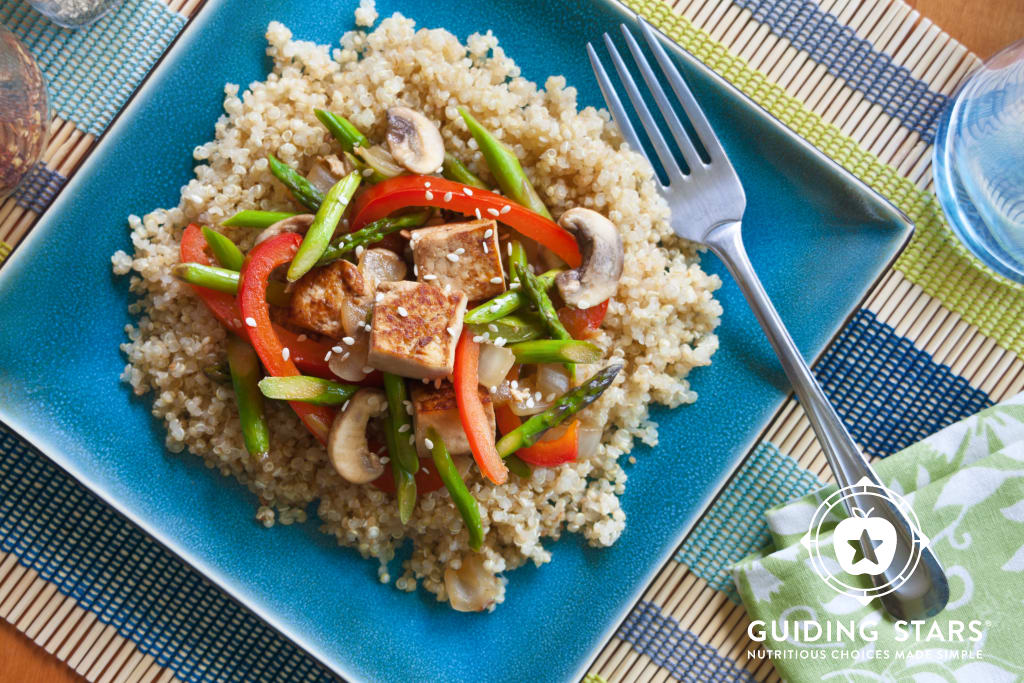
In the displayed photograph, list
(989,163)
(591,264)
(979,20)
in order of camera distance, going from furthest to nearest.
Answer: (979,20), (989,163), (591,264)

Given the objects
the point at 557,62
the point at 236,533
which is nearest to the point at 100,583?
the point at 236,533

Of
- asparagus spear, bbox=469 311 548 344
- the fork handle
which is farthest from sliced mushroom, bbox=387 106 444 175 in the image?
the fork handle

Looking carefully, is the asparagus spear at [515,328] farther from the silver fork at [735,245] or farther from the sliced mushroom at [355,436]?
the silver fork at [735,245]

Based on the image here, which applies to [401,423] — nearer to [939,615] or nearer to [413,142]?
[413,142]

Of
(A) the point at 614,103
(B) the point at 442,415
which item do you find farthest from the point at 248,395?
(A) the point at 614,103

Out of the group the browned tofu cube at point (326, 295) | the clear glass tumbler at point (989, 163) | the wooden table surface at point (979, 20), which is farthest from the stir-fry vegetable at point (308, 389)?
the wooden table surface at point (979, 20)

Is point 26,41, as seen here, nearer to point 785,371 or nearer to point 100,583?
point 100,583

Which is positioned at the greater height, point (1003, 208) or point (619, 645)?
point (1003, 208)
